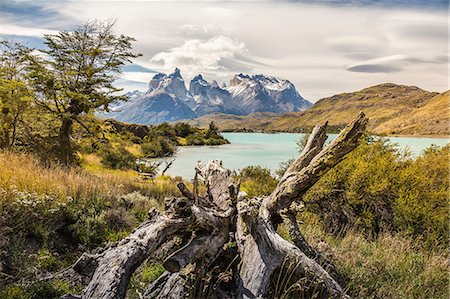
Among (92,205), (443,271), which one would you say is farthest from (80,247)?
(443,271)

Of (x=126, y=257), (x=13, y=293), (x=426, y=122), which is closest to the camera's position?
(x=126, y=257)

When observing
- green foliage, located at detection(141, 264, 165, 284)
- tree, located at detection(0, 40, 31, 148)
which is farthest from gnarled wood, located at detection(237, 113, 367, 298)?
tree, located at detection(0, 40, 31, 148)

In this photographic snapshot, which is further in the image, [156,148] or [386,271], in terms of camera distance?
[156,148]

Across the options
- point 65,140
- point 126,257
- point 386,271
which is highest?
point 65,140

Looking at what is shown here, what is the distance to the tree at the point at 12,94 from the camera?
15.0m

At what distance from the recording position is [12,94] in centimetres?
1511

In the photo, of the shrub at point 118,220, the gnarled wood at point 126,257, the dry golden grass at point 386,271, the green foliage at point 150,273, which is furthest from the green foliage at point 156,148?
the gnarled wood at point 126,257

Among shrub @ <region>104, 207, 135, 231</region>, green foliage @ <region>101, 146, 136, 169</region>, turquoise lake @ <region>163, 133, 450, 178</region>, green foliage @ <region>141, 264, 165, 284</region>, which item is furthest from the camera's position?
turquoise lake @ <region>163, 133, 450, 178</region>

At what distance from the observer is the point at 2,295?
475 centimetres

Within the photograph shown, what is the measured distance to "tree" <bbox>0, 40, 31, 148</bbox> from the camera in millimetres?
14969

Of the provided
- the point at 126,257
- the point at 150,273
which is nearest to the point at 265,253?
the point at 126,257

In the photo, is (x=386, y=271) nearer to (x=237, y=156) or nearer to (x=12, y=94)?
(x=12, y=94)

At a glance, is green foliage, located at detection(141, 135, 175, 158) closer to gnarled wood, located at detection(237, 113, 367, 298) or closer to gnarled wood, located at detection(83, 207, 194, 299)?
gnarled wood, located at detection(237, 113, 367, 298)

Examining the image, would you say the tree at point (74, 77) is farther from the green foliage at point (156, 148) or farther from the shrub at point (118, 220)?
the green foliage at point (156, 148)
